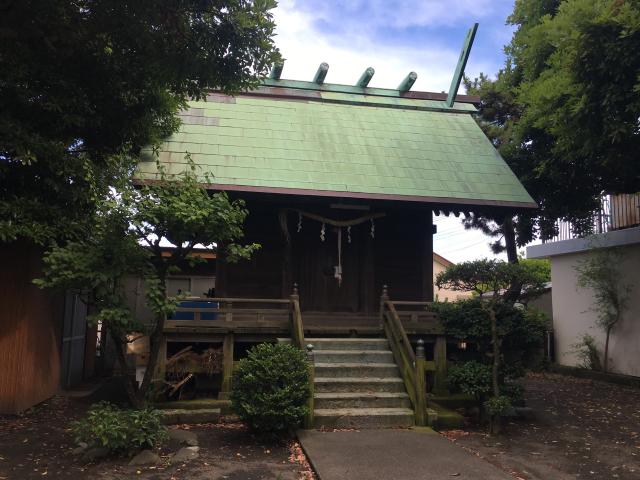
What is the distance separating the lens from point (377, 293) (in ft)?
36.6

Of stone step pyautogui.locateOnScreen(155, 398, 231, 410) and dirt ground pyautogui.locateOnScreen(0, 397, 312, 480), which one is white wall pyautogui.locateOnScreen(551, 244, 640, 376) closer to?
dirt ground pyautogui.locateOnScreen(0, 397, 312, 480)

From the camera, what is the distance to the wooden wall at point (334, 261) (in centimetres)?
1076

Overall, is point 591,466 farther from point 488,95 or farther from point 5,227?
point 488,95

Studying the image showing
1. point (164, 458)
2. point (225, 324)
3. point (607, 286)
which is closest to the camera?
point (164, 458)

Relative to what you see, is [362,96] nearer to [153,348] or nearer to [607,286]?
[607,286]

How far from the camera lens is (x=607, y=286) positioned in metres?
13.3

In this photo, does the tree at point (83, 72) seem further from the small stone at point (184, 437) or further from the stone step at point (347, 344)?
the stone step at point (347, 344)

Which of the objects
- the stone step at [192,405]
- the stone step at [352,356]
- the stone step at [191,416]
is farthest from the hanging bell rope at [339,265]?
the stone step at [191,416]

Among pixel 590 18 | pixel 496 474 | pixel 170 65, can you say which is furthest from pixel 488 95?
pixel 496 474

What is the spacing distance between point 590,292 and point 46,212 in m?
13.3

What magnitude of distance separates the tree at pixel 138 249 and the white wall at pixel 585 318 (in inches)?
429

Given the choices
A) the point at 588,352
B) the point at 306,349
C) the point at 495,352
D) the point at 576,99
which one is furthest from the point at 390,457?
the point at 588,352

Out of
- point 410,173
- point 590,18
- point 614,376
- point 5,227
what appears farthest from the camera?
point 614,376

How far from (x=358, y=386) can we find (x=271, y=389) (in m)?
1.83
